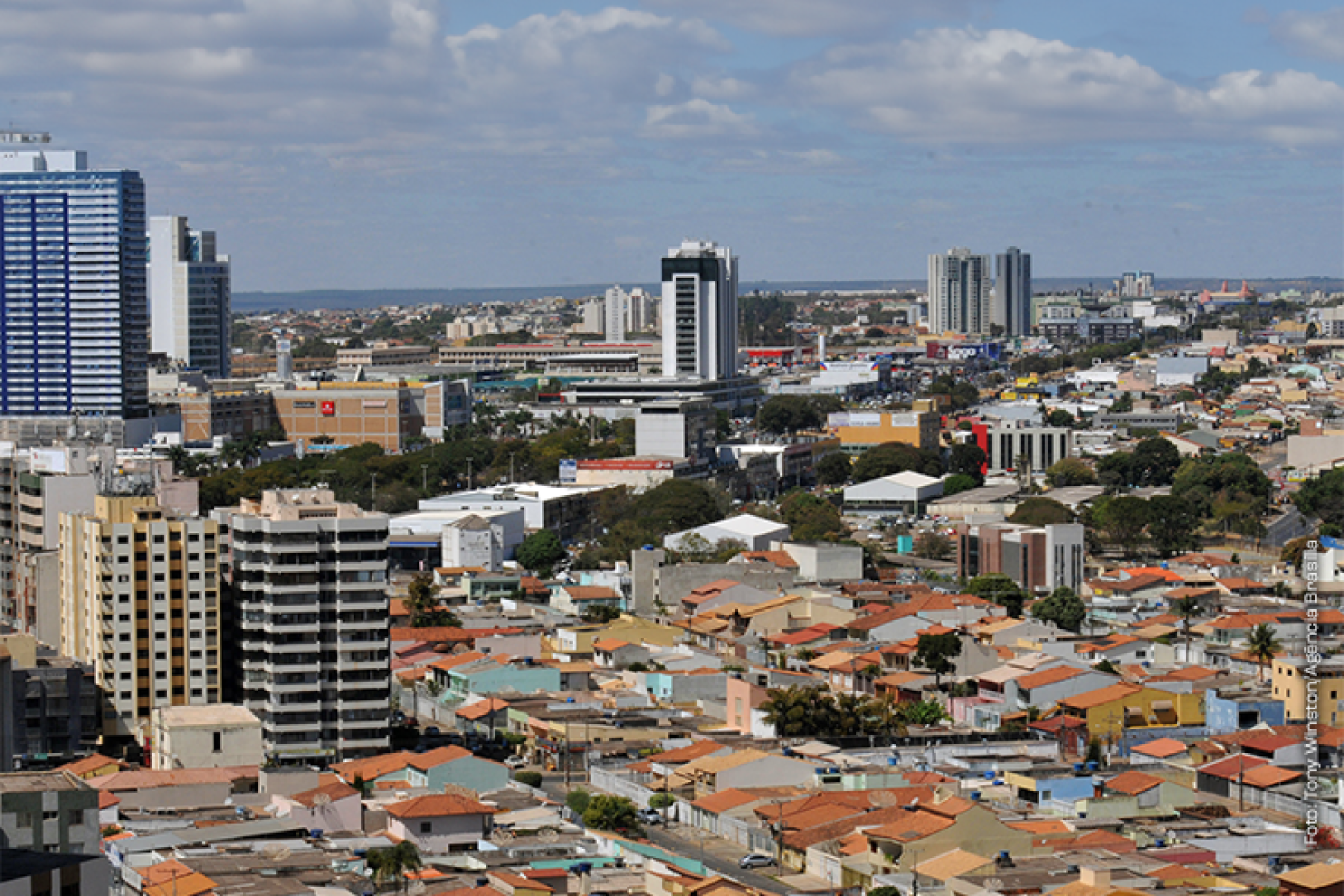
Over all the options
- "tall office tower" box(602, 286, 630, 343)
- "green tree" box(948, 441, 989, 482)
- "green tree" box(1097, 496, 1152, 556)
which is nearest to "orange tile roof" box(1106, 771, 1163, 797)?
"green tree" box(1097, 496, 1152, 556)


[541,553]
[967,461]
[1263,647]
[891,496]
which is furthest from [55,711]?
[967,461]

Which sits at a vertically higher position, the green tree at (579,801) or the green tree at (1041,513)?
the green tree at (1041,513)

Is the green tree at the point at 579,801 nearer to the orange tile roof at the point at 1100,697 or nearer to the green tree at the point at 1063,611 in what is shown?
the orange tile roof at the point at 1100,697

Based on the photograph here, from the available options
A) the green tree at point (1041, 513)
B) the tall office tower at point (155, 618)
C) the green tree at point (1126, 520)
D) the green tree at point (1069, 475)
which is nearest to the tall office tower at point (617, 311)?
the green tree at point (1069, 475)

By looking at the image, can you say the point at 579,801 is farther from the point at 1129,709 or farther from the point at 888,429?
the point at 888,429

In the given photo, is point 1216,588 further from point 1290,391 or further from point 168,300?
point 168,300
